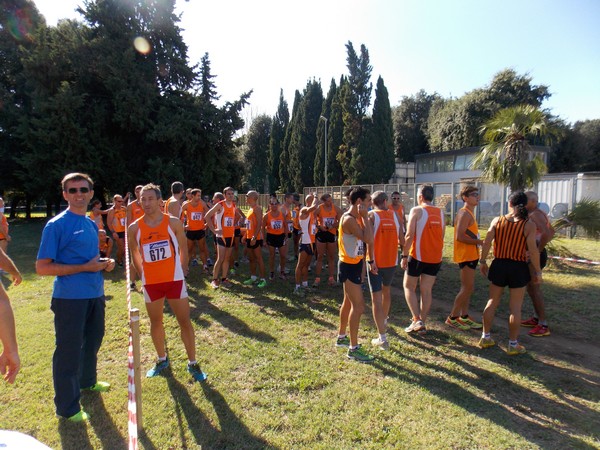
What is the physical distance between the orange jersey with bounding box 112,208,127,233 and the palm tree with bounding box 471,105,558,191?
10.1m

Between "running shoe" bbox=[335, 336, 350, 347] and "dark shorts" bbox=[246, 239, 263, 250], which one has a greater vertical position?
"dark shorts" bbox=[246, 239, 263, 250]

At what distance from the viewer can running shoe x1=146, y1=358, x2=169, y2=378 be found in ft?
13.9

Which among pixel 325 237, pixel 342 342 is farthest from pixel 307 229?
pixel 342 342

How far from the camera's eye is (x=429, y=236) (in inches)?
207

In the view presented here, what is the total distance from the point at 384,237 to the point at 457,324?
1946mm

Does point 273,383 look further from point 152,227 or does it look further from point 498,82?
point 498,82

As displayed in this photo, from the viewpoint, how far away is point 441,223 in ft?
17.3

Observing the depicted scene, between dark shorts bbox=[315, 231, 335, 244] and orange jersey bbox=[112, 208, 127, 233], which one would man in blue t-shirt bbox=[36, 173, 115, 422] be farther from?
orange jersey bbox=[112, 208, 127, 233]

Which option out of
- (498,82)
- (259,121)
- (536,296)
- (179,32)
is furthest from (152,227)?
(259,121)

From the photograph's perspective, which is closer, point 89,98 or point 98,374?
point 98,374

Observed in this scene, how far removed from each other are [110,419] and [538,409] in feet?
13.4

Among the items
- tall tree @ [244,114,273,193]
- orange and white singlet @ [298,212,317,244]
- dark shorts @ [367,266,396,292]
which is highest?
tall tree @ [244,114,273,193]

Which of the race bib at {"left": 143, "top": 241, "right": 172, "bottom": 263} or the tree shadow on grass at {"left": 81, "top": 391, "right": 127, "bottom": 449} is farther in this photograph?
the race bib at {"left": 143, "top": 241, "right": 172, "bottom": 263}

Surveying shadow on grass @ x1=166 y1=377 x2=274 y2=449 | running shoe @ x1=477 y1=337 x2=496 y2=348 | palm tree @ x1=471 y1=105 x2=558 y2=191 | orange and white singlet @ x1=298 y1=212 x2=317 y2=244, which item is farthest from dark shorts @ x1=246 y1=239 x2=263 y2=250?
palm tree @ x1=471 y1=105 x2=558 y2=191
